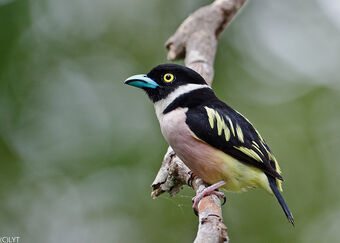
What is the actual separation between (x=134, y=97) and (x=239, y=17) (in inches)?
103

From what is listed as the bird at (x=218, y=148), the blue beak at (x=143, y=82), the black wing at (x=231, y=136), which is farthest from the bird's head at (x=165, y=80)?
the black wing at (x=231, y=136)

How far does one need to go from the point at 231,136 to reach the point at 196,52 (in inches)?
69.2

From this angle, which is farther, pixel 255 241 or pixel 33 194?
pixel 33 194

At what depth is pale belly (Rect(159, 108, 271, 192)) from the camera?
13.6 feet

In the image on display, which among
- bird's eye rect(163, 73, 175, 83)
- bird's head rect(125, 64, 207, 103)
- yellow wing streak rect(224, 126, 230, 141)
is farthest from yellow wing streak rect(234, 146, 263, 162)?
bird's eye rect(163, 73, 175, 83)

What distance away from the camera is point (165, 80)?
4.70 m

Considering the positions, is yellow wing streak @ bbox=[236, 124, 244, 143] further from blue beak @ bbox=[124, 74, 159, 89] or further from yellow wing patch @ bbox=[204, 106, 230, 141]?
blue beak @ bbox=[124, 74, 159, 89]

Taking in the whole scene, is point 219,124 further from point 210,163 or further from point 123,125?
point 123,125

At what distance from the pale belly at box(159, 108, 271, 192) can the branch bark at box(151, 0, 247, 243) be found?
0.77ft

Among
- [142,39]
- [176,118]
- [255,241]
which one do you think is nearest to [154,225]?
[255,241]

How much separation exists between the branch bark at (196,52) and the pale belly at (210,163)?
233mm

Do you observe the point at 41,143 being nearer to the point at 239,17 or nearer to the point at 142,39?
the point at 142,39

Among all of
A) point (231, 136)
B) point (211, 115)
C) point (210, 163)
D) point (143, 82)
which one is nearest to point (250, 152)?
point (231, 136)

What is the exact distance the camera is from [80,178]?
7.74m
